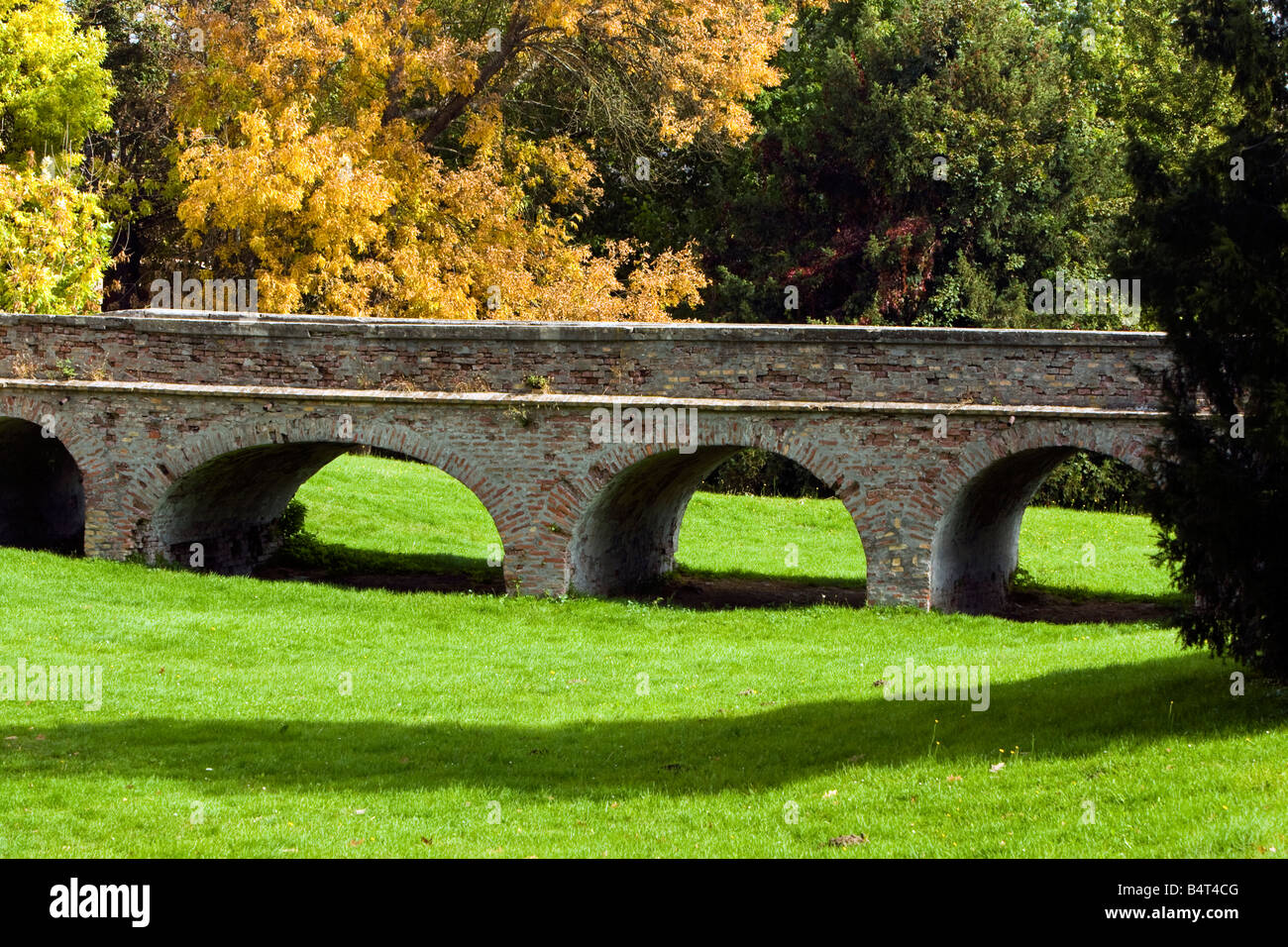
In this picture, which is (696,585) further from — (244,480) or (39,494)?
(39,494)

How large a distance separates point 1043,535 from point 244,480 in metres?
14.9

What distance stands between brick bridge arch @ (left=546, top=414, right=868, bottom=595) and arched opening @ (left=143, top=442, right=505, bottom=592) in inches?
87.1

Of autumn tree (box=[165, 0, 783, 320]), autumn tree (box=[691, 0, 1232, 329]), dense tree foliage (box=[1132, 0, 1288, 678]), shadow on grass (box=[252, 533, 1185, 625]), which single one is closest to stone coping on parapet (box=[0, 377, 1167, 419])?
shadow on grass (box=[252, 533, 1185, 625])

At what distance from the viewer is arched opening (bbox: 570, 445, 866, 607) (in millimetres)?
20906

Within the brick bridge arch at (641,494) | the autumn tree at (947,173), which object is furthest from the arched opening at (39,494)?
the autumn tree at (947,173)

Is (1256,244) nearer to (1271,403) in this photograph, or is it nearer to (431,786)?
(1271,403)

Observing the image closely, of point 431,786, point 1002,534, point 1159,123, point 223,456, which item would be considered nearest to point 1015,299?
point 1159,123

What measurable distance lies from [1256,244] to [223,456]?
48.8ft

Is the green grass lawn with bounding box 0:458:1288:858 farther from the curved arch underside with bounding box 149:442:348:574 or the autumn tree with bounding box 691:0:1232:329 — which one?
the autumn tree with bounding box 691:0:1232:329

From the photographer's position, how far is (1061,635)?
60.0 feet

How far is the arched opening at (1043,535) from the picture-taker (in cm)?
1966

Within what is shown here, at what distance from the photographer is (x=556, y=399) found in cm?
1967

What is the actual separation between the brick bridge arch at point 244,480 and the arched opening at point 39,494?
83.5 inches

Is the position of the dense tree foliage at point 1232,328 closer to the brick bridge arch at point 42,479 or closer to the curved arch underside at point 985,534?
the curved arch underside at point 985,534
